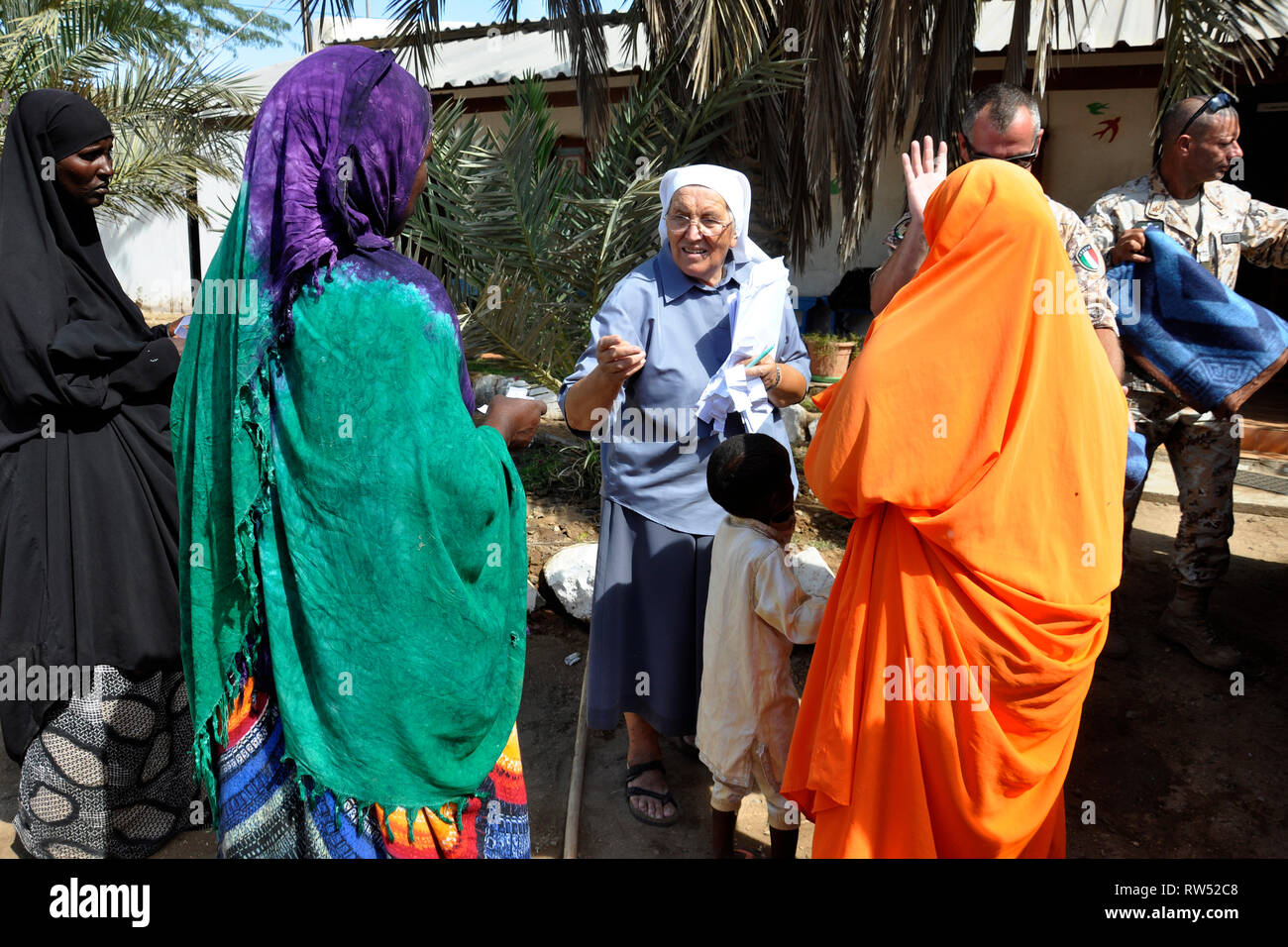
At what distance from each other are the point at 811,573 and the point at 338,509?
9.27 feet

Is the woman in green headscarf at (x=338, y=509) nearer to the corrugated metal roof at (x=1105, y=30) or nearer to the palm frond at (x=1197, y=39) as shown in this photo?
the palm frond at (x=1197, y=39)

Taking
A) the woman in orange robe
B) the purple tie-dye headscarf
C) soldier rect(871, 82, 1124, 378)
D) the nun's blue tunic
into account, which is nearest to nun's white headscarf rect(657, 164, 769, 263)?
the nun's blue tunic

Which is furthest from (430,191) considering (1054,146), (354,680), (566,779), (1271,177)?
(1271,177)

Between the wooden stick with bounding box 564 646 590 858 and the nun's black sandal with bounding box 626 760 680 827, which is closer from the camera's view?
the wooden stick with bounding box 564 646 590 858

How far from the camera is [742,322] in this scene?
9.04 ft

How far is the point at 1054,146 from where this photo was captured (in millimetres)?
9219

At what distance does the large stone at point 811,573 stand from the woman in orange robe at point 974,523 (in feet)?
6.33

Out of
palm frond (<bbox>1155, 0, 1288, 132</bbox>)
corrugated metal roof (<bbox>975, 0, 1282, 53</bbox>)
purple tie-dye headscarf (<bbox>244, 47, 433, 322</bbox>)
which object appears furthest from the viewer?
corrugated metal roof (<bbox>975, 0, 1282, 53</bbox>)

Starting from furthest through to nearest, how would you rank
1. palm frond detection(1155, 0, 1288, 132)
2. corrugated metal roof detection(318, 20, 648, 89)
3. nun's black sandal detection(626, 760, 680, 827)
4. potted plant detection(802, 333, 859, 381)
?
corrugated metal roof detection(318, 20, 648, 89), potted plant detection(802, 333, 859, 381), palm frond detection(1155, 0, 1288, 132), nun's black sandal detection(626, 760, 680, 827)

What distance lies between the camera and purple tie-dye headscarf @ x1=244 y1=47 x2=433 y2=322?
5.29 feet

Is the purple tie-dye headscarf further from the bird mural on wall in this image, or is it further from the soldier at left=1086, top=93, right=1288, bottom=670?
the bird mural on wall

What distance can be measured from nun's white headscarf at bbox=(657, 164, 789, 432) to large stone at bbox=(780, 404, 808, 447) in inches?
141

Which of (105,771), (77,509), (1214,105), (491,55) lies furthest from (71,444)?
(491,55)
